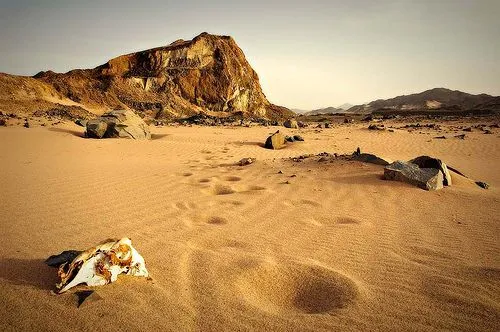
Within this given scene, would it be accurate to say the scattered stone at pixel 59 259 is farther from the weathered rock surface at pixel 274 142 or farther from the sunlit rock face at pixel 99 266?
the weathered rock surface at pixel 274 142

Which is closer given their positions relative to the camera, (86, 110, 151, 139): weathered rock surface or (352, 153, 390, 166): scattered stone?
(352, 153, 390, 166): scattered stone

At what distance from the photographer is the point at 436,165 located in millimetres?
4645

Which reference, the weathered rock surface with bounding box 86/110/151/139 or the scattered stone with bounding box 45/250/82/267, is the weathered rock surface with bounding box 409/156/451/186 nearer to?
the scattered stone with bounding box 45/250/82/267

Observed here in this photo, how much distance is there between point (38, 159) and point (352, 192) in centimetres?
651

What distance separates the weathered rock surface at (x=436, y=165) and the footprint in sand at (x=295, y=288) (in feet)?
11.4

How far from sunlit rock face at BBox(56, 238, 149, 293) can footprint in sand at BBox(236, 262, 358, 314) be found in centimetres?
75

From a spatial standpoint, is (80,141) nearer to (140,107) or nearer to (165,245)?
(165,245)

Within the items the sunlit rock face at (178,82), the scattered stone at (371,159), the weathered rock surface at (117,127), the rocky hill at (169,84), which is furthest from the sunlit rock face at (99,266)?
the sunlit rock face at (178,82)

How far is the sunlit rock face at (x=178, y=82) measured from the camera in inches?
1175

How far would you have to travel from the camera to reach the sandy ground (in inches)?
62.9

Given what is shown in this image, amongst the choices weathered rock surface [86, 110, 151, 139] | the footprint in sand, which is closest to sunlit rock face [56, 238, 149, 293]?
the footprint in sand

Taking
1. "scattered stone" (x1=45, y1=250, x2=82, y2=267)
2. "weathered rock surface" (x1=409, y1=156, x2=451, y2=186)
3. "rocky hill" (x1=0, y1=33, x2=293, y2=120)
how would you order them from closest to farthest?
1. "scattered stone" (x1=45, y1=250, x2=82, y2=267)
2. "weathered rock surface" (x1=409, y1=156, x2=451, y2=186)
3. "rocky hill" (x1=0, y1=33, x2=293, y2=120)

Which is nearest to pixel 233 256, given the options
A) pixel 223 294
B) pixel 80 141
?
pixel 223 294

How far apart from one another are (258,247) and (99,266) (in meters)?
1.23
